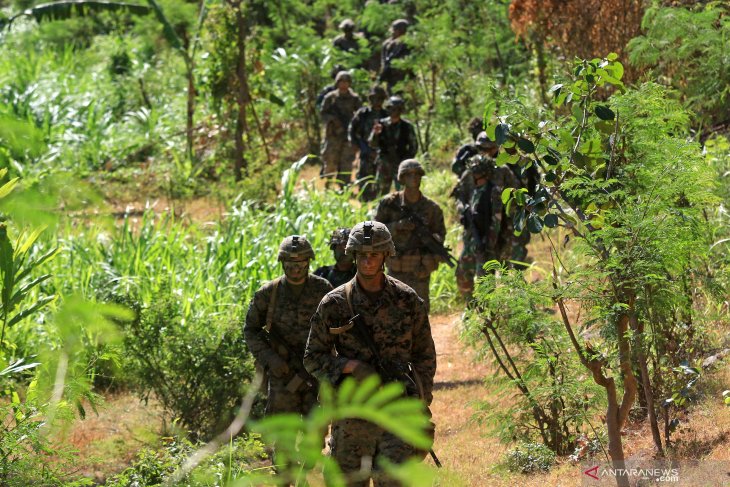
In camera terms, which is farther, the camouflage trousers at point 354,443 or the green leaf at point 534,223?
the green leaf at point 534,223

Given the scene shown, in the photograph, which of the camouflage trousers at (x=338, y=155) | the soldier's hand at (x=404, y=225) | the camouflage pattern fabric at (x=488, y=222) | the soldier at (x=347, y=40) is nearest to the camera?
the soldier's hand at (x=404, y=225)

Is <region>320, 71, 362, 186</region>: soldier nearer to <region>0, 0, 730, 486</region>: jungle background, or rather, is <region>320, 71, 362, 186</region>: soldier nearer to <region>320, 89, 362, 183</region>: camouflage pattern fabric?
<region>320, 89, 362, 183</region>: camouflage pattern fabric

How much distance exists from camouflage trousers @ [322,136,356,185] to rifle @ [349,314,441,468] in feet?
38.7

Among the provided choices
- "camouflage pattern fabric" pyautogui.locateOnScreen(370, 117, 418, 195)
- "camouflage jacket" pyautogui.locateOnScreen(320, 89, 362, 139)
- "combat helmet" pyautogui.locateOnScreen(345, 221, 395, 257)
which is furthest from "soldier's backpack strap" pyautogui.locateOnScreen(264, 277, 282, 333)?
"camouflage jacket" pyautogui.locateOnScreen(320, 89, 362, 139)

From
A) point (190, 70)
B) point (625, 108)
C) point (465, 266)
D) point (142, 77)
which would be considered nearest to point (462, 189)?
point (465, 266)

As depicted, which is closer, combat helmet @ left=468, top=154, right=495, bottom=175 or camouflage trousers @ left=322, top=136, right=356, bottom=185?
combat helmet @ left=468, top=154, right=495, bottom=175

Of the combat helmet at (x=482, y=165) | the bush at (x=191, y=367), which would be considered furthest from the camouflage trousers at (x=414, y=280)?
the bush at (x=191, y=367)

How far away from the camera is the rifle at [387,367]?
5.50 m

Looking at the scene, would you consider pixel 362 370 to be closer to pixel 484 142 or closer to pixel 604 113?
pixel 604 113

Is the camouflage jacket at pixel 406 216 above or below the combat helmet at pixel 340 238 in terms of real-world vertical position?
below

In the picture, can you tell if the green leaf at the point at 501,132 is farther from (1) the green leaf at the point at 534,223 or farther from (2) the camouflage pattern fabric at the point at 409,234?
(2) the camouflage pattern fabric at the point at 409,234

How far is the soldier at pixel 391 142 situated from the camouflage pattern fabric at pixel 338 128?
2.30 metres

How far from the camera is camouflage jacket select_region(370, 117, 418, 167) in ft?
47.3

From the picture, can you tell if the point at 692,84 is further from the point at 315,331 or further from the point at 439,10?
the point at 439,10
